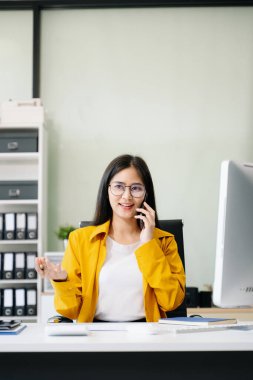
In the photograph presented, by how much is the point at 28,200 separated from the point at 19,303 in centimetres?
73

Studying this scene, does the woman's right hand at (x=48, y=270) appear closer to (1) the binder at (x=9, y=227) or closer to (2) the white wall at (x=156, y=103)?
(1) the binder at (x=9, y=227)

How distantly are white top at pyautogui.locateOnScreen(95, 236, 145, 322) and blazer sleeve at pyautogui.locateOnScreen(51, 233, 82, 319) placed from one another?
A: 83mm

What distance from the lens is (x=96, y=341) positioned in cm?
135

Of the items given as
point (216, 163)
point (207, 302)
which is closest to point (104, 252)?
point (207, 302)

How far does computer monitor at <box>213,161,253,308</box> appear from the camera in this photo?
1519 millimetres

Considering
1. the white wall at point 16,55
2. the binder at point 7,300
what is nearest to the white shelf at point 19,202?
the binder at point 7,300

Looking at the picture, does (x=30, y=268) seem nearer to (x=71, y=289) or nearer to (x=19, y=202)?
(x=19, y=202)

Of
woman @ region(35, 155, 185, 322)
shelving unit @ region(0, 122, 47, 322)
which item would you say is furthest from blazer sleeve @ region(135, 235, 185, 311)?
shelving unit @ region(0, 122, 47, 322)

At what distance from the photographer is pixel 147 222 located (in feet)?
7.04

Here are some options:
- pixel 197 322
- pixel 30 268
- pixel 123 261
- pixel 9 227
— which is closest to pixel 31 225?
pixel 9 227

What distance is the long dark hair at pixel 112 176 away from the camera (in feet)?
7.54

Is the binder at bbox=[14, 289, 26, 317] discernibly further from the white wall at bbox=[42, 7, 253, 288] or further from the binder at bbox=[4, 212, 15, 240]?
the white wall at bbox=[42, 7, 253, 288]

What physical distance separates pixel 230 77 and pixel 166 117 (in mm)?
597

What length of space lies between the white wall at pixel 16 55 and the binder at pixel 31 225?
1029mm
